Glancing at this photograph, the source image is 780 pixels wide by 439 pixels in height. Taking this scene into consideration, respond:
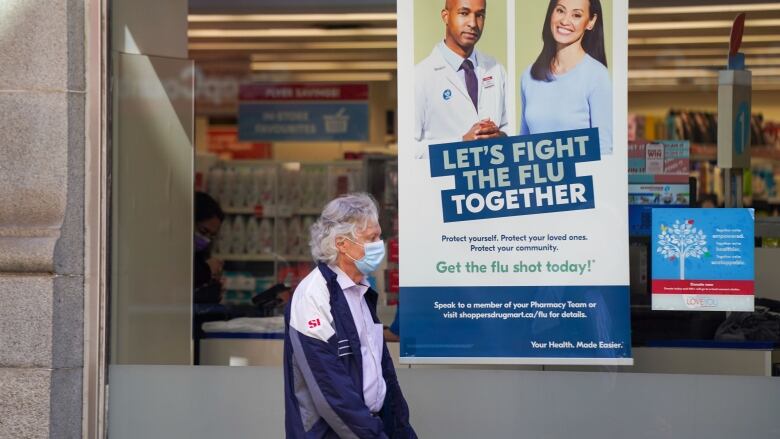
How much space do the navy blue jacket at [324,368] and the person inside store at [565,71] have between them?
179 cm

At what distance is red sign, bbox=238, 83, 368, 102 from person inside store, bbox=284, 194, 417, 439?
9.15m

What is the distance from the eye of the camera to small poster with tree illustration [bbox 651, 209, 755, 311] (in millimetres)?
5027

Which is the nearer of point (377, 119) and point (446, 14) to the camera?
point (446, 14)

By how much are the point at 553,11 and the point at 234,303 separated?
9.56 ft

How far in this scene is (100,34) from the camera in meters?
5.37

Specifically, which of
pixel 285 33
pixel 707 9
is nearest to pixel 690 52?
pixel 707 9

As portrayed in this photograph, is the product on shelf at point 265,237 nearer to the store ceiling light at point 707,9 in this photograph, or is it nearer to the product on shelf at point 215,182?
the product on shelf at point 215,182

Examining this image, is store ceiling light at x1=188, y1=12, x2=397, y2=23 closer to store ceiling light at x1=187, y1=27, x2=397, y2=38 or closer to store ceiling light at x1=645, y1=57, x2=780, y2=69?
store ceiling light at x1=187, y1=27, x2=397, y2=38

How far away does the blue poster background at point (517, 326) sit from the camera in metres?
5.08

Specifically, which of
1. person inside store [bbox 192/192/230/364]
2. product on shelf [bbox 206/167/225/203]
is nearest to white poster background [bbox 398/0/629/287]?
person inside store [bbox 192/192/230/364]

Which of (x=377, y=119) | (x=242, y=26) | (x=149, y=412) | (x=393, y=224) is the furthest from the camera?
(x=377, y=119)

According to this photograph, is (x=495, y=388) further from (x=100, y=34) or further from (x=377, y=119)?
(x=377, y=119)

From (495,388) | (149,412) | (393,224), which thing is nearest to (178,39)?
(393,224)

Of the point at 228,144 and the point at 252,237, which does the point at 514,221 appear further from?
the point at 228,144
